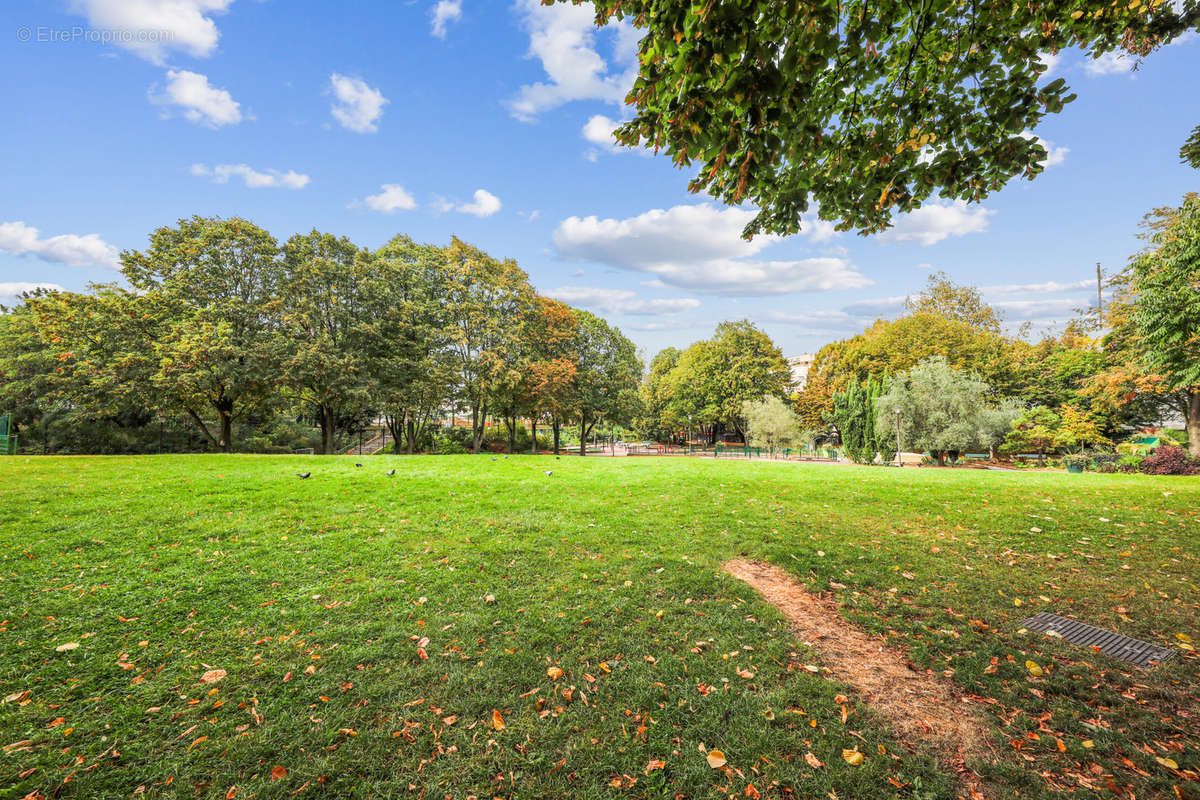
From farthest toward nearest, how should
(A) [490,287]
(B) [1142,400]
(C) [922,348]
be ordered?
(C) [922,348] < (A) [490,287] < (B) [1142,400]

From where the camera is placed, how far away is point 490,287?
943 inches

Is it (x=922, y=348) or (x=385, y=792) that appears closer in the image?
(x=385, y=792)

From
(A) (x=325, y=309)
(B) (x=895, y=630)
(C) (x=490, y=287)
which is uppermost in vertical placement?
(C) (x=490, y=287)

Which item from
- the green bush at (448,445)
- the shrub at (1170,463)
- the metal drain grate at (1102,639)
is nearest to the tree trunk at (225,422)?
the green bush at (448,445)

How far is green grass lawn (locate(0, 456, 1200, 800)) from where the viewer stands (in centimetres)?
231

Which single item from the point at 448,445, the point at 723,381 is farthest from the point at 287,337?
the point at 723,381

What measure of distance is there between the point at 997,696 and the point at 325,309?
24.8 m

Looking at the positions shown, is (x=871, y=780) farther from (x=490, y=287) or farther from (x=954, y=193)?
(x=490, y=287)

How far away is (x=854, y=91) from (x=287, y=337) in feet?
72.6

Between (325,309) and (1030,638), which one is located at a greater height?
(325,309)

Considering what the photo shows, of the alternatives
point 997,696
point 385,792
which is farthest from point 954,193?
point 385,792

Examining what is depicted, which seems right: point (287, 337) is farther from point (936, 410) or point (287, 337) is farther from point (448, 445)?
point (936, 410)

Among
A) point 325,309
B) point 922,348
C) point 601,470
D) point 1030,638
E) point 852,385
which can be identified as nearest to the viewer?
point 1030,638

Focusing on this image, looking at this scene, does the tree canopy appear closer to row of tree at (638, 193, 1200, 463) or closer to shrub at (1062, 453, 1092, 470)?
row of tree at (638, 193, 1200, 463)
